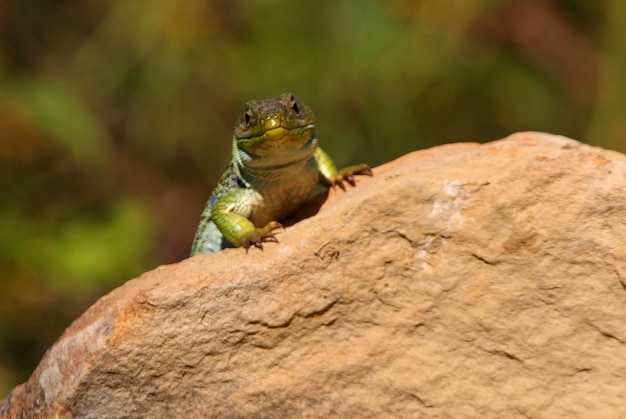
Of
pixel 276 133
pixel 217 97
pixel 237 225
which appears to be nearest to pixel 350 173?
pixel 276 133

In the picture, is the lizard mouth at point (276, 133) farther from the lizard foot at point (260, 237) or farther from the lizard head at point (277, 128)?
the lizard foot at point (260, 237)

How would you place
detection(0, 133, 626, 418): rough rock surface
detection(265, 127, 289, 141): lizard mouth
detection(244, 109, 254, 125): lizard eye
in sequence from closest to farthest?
detection(0, 133, 626, 418): rough rock surface
detection(265, 127, 289, 141): lizard mouth
detection(244, 109, 254, 125): lizard eye

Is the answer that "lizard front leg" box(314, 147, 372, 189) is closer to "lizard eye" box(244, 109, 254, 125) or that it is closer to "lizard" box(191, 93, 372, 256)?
"lizard" box(191, 93, 372, 256)

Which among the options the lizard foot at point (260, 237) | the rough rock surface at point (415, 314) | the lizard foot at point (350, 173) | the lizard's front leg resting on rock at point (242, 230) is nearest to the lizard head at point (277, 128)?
the lizard foot at point (350, 173)

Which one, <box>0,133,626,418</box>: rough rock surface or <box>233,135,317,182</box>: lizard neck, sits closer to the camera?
<box>0,133,626,418</box>: rough rock surface

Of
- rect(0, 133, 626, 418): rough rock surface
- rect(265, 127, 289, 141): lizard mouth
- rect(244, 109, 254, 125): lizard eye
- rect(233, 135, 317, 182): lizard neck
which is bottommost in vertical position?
rect(0, 133, 626, 418): rough rock surface

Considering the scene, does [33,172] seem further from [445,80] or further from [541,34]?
[541,34]

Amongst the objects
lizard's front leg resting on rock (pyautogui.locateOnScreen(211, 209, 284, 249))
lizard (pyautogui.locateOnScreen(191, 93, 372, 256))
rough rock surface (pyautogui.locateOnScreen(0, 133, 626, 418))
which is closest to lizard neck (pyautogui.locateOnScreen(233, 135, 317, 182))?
lizard (pyautogui.locateOnScreen(191, 93, 372, 256))
